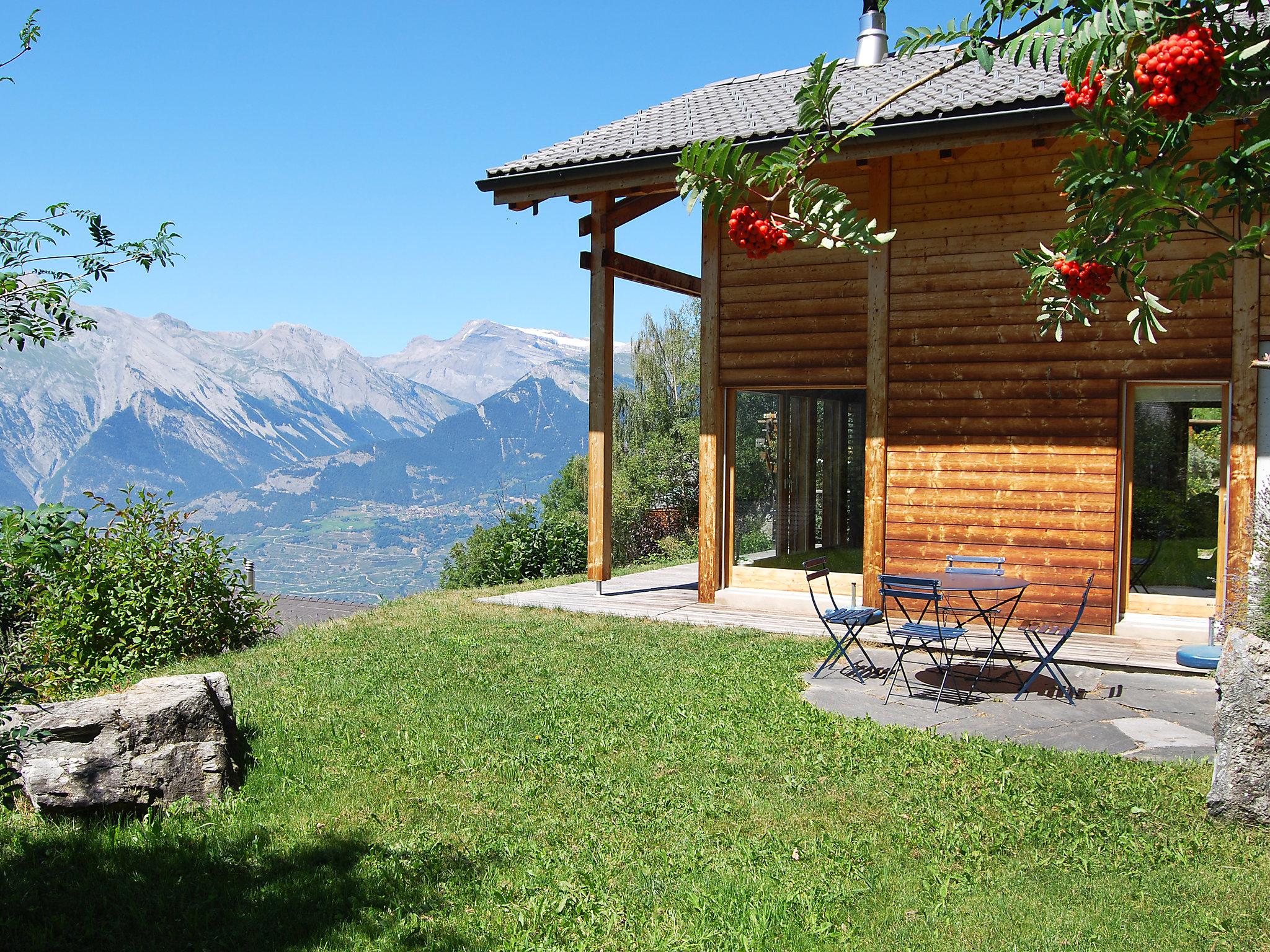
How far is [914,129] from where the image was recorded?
7.92 meters

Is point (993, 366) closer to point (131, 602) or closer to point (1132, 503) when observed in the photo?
point (1132, 503)

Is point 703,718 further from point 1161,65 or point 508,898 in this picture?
point 1161,65

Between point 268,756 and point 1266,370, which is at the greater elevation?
point 1266,370

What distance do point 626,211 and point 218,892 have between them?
318 inches

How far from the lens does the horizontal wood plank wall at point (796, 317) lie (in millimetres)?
9148

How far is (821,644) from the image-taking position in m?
7.96

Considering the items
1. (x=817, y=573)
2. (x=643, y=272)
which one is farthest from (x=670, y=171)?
(x=817, y=573)

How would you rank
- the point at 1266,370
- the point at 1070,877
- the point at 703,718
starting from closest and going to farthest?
the point at 1070,877 → the point at 703,718 → the point at 1266,370

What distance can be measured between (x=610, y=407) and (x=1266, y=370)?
19.6ft

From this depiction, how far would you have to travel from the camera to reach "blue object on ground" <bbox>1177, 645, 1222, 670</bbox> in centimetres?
693

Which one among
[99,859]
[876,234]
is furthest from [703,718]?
[876,234]

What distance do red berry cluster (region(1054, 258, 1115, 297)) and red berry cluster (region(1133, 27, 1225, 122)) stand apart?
0.81 metres

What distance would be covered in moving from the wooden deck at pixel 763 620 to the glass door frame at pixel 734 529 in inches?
14.8

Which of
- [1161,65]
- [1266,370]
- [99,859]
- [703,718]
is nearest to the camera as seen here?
[1161,65]
